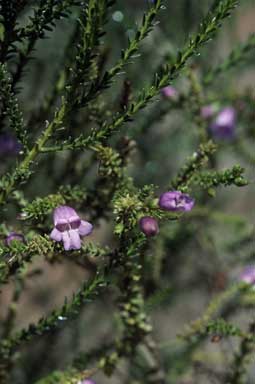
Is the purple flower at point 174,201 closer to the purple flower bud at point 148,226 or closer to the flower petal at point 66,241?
the purple flower bud at point 148,226

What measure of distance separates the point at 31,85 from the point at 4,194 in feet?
5.47

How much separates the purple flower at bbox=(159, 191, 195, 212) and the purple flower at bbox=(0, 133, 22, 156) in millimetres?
674

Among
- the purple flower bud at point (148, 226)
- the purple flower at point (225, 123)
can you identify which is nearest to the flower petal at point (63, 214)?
the purple flower bud at point (148, 226)

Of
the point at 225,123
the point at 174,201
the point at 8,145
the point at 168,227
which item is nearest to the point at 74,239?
the point at 174,201

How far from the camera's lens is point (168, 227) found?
229cm

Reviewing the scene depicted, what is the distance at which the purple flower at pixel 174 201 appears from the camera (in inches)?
51.6

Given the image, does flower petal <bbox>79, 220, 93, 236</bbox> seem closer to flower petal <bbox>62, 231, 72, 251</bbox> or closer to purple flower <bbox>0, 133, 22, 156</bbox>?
flower petal <bbox>62, 231, 72, 251</bbox>

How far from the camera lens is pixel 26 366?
7.88ft

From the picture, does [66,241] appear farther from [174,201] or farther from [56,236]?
[174,201]

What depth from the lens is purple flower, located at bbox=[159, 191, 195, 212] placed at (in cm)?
131

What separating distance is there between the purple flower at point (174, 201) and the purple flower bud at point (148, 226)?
0.05 meters

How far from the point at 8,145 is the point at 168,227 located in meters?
0.75

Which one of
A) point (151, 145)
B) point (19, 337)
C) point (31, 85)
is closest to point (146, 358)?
point (19, 337)

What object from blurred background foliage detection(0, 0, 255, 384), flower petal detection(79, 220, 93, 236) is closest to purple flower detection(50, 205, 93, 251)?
flower petal detection(79, 220, 93, 236)
